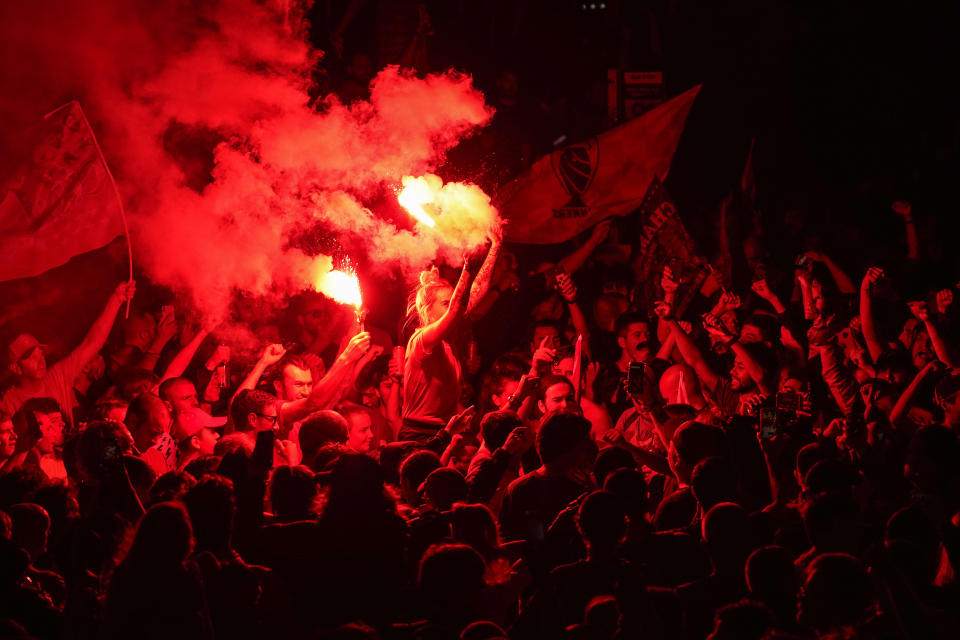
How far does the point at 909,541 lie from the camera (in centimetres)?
314

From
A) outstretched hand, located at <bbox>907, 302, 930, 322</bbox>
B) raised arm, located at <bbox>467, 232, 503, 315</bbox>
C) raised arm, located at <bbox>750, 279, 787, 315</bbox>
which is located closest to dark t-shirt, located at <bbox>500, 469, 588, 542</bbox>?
raised arm, located at <bbox>467, 232, 503, 315</bbox>

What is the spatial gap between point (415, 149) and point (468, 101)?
2.78ft

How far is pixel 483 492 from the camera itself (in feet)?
14.5

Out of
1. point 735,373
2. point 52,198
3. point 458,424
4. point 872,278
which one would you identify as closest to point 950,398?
point 735,373

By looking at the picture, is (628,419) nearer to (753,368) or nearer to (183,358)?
(753,368)

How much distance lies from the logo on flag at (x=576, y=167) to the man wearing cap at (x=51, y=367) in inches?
193

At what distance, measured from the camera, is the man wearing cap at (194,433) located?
248 inches

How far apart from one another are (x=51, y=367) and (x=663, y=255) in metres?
6.14

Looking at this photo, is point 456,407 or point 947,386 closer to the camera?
point 947,386

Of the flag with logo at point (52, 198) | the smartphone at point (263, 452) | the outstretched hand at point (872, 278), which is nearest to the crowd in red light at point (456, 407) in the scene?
the smartphone at point (263, 452)

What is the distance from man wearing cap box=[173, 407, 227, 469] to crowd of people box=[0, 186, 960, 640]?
2 centimetres

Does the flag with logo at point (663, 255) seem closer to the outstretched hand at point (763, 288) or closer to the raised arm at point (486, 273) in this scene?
the outstretched hand at point (763, 288)

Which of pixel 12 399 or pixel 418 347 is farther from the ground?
pixel 12 399

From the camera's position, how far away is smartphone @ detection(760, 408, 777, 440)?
470cm
